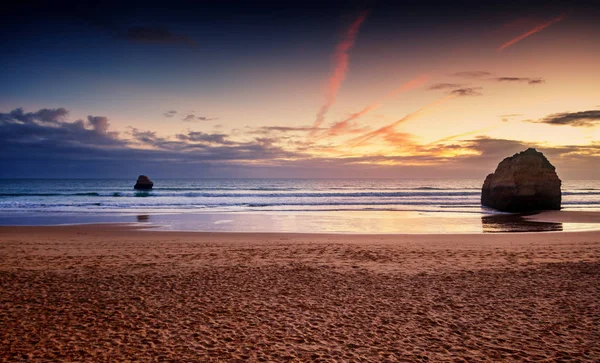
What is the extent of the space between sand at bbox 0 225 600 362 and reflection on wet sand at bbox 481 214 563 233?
5986mm

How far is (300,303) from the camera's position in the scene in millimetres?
7938

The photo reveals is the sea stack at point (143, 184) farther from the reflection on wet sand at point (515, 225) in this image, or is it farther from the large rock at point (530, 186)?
the reflection on wet sand at point (515, 225)

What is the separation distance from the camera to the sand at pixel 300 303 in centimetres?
571

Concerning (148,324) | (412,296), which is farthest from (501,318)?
(148,324)

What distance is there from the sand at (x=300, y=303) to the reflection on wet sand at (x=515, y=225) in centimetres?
599

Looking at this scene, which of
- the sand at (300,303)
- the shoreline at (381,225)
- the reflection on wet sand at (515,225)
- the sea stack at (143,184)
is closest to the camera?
the sand at (300,303)

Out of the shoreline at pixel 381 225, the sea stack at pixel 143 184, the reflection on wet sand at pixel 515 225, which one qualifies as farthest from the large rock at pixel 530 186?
the sea stack at pixel 143 184

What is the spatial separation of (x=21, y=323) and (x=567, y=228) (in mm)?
25551

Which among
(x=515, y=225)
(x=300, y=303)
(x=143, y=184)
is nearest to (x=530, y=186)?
(x=515, y=225)

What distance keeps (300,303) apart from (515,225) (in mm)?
20071

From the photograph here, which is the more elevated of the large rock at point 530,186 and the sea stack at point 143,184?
the sea stack at point 143,184

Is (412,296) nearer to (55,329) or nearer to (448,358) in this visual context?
(448,358)

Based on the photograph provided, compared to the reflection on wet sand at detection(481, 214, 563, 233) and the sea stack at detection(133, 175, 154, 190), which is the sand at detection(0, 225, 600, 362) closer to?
the reflection on wet sand at detection(481, 214, 563, 233)

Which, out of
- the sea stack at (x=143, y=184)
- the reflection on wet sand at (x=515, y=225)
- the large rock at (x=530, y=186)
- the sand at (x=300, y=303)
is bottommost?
the sand at (x=300, y=303)
